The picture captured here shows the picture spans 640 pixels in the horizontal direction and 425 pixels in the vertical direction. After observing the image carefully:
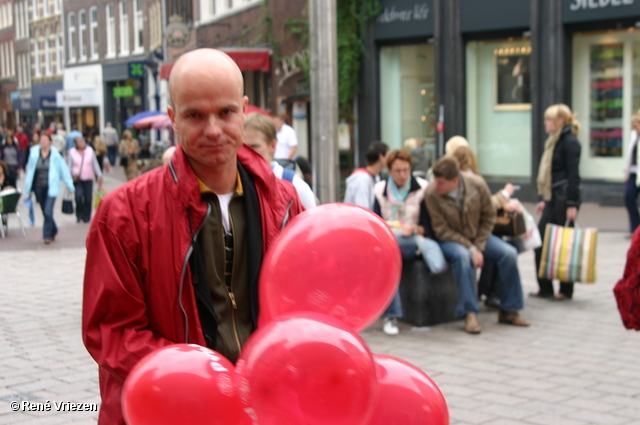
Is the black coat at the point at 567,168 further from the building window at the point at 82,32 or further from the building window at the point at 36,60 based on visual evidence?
the building window at the point at 36,60

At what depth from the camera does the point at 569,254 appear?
7949 mm

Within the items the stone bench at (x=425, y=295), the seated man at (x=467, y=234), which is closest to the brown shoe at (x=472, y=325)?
the seated man at (x=467, y=234)

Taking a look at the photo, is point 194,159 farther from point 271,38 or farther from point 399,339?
point 271,38

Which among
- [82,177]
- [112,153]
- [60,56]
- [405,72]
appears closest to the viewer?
[82,177]

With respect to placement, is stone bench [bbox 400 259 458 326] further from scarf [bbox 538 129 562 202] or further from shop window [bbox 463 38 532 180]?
shop window [bbox 463 38 532 180]

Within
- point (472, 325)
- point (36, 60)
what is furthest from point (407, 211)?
point (36, 60)

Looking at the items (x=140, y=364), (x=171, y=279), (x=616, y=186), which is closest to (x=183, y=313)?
(x=171, y=279)

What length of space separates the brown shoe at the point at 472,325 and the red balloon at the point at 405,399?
16.9 feet

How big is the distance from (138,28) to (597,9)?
96.0 feet

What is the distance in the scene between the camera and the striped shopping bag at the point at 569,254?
788cm

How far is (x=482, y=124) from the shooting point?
18.7 meters

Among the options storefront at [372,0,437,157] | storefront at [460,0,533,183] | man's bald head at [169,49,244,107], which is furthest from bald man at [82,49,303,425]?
storefront at [372,0,437,157]

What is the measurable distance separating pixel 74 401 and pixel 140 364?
144 inches

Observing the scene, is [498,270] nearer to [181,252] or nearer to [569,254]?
[569,254]
